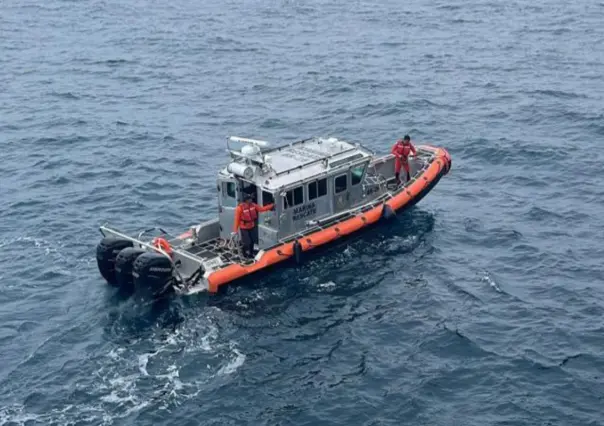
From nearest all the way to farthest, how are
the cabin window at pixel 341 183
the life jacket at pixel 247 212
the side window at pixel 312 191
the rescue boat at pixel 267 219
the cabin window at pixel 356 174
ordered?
the rescue boat at pixel 267 219
the life jacket at pixel 247 212
the side window at pixel 312 191
the cabin window at pixel 341 183
the cabin window at pixel 356 174

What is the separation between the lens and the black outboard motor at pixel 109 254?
3150 cm

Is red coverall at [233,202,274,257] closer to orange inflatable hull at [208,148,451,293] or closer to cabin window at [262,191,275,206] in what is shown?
cabin window at [262,191,275,206]

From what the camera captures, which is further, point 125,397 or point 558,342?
point 558,342

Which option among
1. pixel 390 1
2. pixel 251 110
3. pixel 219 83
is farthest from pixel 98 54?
pixel 390 1

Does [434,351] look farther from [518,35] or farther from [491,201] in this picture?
[518,35]

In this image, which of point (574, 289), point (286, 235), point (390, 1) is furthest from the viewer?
point (390, 1)

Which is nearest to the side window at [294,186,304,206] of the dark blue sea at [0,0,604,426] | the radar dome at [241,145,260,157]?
the radar dome at [241,145,260,157]

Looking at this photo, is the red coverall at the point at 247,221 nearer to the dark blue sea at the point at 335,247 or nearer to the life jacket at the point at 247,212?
the life jacket at the point at 247,212

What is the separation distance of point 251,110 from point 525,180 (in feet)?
50.9

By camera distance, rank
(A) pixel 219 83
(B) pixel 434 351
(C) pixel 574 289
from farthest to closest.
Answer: (A) pixel 219 83 → (C) pixel 574 289 → (B) pixel 434 351

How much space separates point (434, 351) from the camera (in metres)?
28.6

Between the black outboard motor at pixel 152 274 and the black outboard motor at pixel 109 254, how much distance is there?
128 centimetres

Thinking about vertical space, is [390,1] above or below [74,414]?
above

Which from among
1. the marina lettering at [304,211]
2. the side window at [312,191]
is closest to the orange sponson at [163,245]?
the marina lettering at [304,211]
